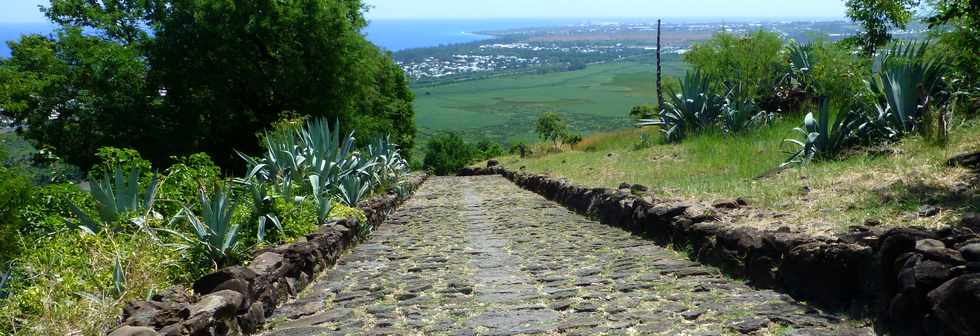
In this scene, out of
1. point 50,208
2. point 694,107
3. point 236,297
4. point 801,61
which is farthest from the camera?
point 801,61

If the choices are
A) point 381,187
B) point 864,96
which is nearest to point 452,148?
point 381,187

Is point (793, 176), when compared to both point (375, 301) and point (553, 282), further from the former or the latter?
point (375, 301)

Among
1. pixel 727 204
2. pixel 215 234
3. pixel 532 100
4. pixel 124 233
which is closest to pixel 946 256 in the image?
pixel 727 204

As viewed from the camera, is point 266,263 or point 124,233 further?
point 124,233

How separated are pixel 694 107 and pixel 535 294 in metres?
14.0

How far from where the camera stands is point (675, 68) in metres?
141

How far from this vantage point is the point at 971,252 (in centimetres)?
417

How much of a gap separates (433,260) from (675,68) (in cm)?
13842

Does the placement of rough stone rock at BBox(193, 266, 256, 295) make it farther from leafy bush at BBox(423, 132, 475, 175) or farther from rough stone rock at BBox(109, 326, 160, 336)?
leafy bush at BBox(423, 132, 475, 175)

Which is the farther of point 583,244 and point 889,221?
point 583,244

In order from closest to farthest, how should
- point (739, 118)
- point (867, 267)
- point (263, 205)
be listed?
point (867, 267) → point (263, 205) → point (739, 118)

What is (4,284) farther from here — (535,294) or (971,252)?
(971,252)

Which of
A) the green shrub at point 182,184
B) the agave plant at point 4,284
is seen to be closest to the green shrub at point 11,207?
the agave plant at point 4,284

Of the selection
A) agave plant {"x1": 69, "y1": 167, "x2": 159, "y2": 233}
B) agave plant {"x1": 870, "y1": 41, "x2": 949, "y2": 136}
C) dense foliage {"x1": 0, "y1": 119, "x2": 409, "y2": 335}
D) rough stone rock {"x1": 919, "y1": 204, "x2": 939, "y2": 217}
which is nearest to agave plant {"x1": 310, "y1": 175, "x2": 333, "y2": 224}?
→ dense foliage {"x1": 0, "y1": 119, "x2": 409, "y2": 335}
